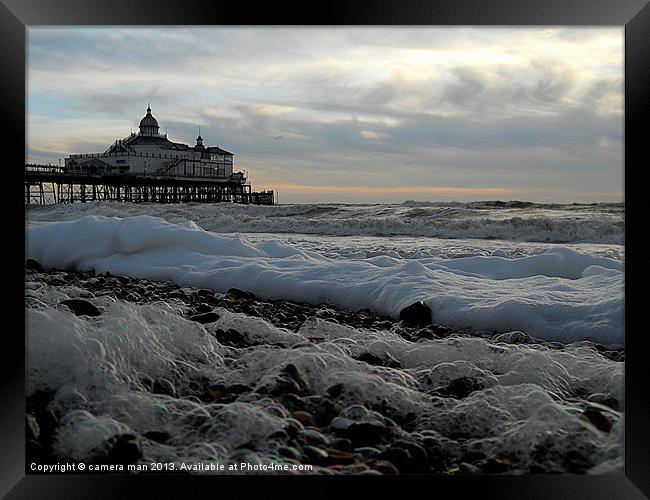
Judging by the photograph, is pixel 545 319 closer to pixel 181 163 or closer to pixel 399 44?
pixel 399 44

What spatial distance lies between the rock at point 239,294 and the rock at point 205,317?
743 mm

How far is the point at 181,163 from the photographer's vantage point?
829cm

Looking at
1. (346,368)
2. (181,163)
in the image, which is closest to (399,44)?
(346,368)

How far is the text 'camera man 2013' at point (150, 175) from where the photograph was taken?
631cm

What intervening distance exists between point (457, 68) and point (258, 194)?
435 centimetres

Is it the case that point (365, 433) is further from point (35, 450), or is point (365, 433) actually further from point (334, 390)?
point (35, 450)

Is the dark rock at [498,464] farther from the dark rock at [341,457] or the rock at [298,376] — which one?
the rock at [298,376]

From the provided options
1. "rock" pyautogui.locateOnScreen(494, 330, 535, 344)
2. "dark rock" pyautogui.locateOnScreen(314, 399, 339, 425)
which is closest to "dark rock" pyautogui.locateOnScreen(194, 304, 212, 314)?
"dark rock" pyautogui.locateOnScreen(314, 399, 339, 425)

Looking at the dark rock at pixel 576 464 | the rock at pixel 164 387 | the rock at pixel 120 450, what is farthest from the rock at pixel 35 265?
the dark rock at pixel 576 464

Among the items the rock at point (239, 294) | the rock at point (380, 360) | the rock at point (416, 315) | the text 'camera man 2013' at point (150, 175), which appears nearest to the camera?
the rock at point (380, 360)

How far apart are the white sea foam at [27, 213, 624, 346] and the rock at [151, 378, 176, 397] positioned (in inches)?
60.0

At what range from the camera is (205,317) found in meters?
2.82

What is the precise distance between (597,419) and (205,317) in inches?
67.8

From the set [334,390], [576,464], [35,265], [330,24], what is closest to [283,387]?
[334,390]
